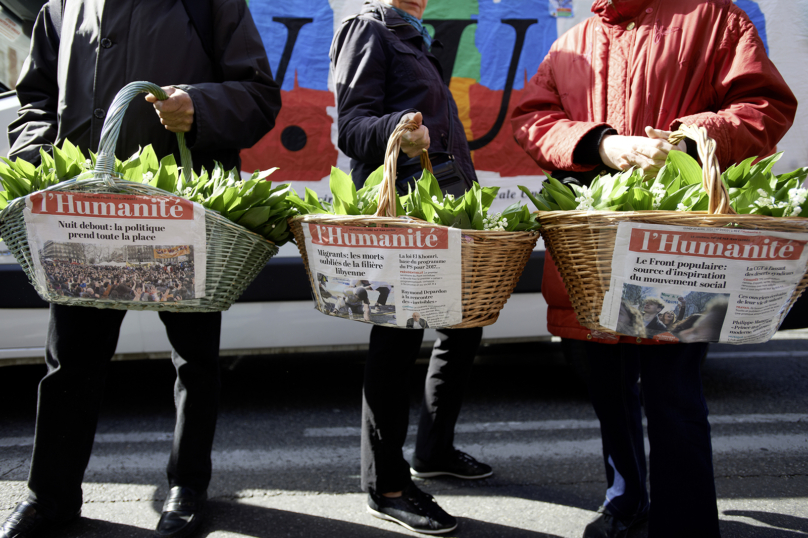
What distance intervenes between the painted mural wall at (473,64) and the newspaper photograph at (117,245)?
1.68m

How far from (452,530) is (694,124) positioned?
1384 mm

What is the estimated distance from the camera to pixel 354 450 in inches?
101

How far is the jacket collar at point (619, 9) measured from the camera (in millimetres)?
1685

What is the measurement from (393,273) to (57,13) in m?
1.50

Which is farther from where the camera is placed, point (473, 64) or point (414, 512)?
point (473, 64)

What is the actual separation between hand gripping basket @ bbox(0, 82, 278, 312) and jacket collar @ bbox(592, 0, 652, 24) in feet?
3.89

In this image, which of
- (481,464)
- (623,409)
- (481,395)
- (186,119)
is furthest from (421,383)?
(186,119)

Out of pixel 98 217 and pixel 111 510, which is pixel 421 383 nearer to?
pixel 111 510

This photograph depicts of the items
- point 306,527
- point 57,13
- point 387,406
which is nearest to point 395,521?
point 306,527

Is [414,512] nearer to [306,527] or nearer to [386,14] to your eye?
[306,527]

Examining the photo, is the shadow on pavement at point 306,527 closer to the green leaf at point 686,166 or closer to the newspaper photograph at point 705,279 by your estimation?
the newspaper photograph at point 705,279

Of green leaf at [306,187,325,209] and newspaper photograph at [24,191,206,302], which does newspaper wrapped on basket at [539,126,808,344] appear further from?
newspaper photograph at [24,191,206,302]

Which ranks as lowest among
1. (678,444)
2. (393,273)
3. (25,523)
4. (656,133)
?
(25,523)

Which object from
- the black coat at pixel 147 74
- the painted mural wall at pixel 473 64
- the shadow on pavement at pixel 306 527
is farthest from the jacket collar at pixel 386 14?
the shadow on pavement at pixel 306 527
